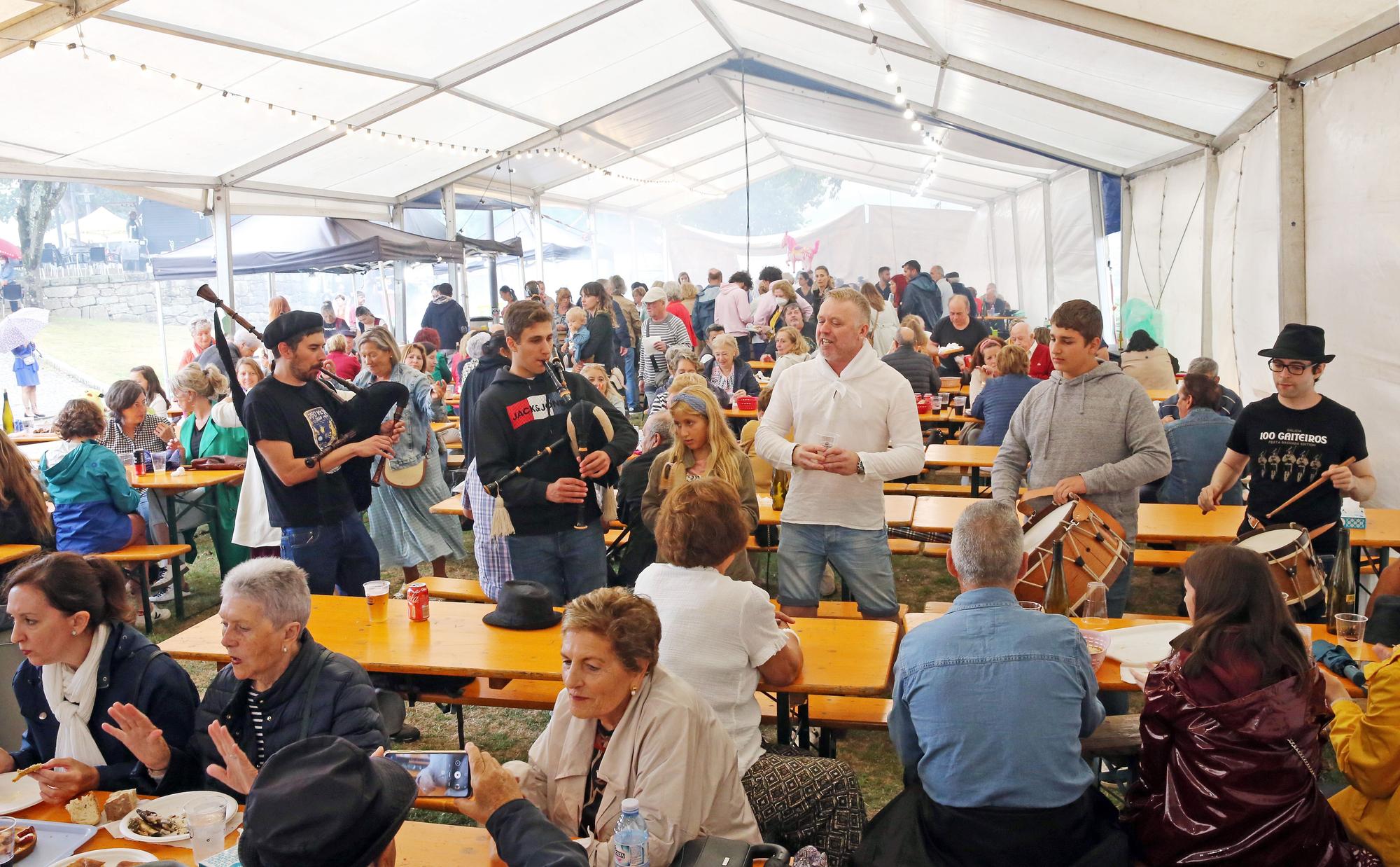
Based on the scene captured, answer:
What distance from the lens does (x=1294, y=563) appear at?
122 inches

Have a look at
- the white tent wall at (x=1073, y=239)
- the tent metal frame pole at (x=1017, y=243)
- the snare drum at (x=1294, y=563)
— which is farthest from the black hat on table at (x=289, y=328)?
the tent metal frame pole at (x=1017, y=243)

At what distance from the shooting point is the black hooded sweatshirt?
140 inches

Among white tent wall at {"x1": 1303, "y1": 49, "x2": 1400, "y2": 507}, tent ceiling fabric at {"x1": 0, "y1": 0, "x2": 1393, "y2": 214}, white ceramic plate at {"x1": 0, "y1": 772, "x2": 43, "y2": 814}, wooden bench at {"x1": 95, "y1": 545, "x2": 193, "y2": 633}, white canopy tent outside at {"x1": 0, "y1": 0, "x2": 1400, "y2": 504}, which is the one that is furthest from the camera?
tent ceiling fabric at {"x1": 0, "y1": 0, "x2": 1393, "y2": 214}

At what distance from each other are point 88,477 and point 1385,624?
5658mm

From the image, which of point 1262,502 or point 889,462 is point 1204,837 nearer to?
point 889,462

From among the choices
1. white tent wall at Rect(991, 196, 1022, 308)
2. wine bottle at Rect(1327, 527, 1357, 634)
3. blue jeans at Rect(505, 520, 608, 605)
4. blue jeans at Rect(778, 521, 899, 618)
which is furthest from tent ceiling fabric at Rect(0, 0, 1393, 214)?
blue jeans at Rect(505, 520, 608, 605)

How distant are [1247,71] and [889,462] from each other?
14.1ft

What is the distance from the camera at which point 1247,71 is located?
592cm

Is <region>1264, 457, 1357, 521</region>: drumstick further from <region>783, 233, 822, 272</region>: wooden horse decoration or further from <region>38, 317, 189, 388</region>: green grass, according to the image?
<region>38, 317, 189, 388</region>: green grass

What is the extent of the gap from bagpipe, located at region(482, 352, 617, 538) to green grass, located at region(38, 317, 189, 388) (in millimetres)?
19083

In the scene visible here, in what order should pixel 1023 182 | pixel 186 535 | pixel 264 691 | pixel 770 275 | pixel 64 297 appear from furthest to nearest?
pixel 64 297 → pixel 1023 182 → pixel 770 275 → pixel 186 535 → pixel 264 691

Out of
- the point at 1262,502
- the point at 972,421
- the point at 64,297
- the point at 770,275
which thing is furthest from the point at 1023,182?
the point at 64,297

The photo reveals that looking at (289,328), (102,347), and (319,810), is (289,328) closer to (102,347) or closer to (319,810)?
(319,810)

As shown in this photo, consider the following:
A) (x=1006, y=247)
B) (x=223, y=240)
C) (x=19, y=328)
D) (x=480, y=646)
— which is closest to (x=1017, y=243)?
(x=1006, y=247)
